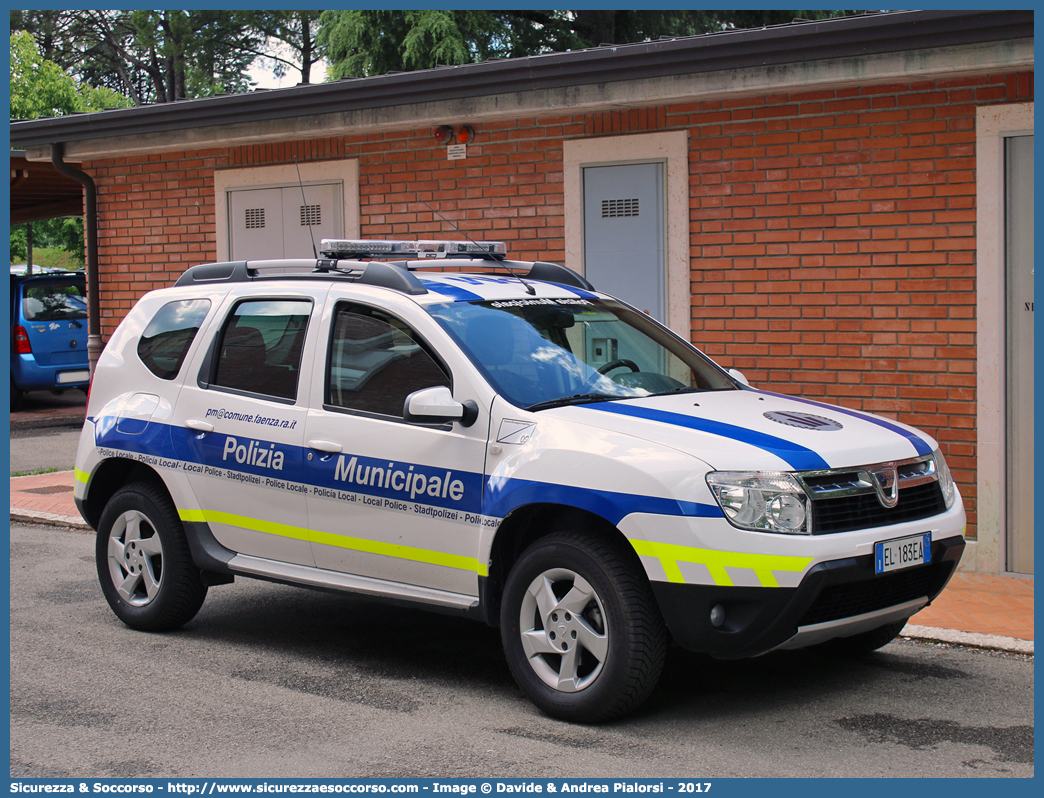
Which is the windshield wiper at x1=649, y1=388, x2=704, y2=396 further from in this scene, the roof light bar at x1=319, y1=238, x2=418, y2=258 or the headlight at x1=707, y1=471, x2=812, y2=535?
the roof light bar at x1=319, y1=238, x2=418, y2=258

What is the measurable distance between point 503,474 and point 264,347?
1.72 m

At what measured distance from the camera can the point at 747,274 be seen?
848cm

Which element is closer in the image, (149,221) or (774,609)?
(774,609)

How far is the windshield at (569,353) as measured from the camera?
526cm

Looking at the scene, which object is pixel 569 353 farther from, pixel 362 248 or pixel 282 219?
pixel 282 219

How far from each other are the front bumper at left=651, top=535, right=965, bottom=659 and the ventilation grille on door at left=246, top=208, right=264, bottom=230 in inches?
300

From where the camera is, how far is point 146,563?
636 centimetres

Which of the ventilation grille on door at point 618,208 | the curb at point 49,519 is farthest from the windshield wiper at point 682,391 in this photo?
the curb at point 49,519

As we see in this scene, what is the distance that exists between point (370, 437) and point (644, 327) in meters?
1.64

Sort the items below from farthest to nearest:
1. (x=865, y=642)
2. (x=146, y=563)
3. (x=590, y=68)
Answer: (x=590, y=68)
(x=146, y=563)
(x=865, y=642)

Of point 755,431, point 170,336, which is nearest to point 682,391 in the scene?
point 755,431

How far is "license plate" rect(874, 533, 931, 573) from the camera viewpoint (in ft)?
15.2
